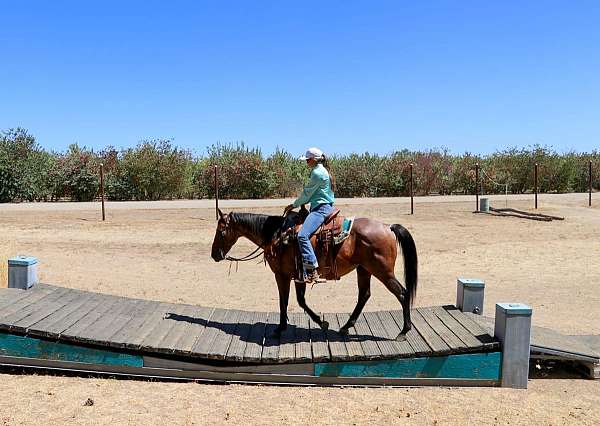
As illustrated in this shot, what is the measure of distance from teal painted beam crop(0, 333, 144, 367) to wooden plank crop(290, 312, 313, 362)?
1447 mm

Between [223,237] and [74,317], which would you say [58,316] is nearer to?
[74,317]

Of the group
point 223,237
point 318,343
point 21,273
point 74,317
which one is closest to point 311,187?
point 223,237

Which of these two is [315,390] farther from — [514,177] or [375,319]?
[514,177]

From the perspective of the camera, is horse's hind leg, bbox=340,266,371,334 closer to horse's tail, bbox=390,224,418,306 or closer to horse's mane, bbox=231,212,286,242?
horse's tail, bbox=390,224,418,306

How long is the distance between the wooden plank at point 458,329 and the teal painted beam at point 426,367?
0.10 meters

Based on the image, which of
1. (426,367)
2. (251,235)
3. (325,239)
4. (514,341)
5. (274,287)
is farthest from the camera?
(274,287)

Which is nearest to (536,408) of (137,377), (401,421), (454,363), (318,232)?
(454,363)

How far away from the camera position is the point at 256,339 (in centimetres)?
569

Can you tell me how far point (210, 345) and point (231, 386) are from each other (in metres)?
0.43

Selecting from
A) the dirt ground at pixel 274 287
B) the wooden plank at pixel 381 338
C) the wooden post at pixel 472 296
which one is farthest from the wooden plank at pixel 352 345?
the wooden post at pixel 472 296

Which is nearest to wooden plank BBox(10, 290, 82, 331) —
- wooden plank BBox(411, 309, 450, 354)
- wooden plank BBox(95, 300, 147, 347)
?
wooden plank BBox(95, 300, 147, 347)

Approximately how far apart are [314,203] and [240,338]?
1.54m

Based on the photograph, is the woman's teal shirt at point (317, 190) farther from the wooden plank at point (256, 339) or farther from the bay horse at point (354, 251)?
the wooden plank at point (256, 339)

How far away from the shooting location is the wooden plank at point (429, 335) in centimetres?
Result: 513
